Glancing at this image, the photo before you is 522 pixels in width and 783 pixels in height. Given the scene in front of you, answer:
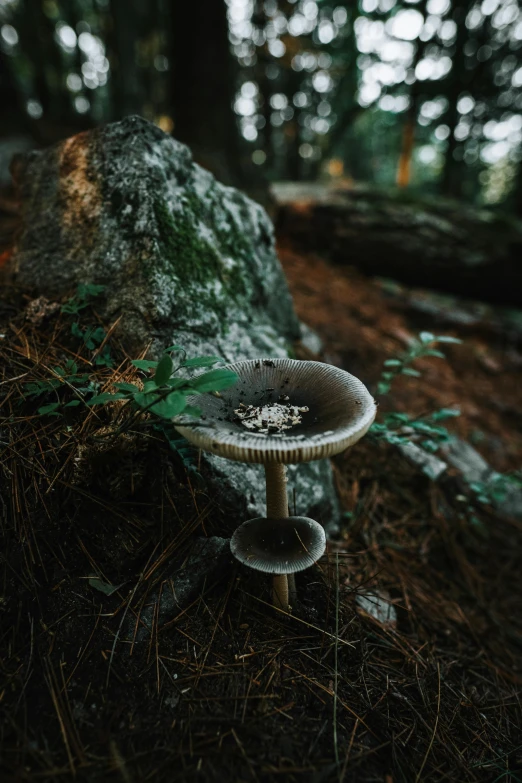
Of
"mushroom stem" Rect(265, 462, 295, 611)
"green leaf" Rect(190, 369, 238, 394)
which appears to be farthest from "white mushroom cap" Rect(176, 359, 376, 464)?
"mushroom stem" Rect(265, 462, 295, 611)

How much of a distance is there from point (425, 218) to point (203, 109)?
3872 millimetres

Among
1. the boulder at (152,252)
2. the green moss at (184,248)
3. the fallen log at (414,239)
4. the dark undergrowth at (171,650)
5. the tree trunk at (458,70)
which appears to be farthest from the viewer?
the tree trunk at (458,70)

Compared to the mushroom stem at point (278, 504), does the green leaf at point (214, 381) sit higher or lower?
higher

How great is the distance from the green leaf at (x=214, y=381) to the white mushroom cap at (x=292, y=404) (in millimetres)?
111

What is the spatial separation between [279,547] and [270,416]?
516 millimetres

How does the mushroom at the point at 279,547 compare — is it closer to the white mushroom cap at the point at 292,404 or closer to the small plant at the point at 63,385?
the white mushroom cap at the point at 292,404

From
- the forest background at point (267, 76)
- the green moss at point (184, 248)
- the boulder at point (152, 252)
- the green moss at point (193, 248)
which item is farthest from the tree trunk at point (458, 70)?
the green moss at point (184, 248)

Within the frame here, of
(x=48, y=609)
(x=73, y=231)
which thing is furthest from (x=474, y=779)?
(x=73, y=231)

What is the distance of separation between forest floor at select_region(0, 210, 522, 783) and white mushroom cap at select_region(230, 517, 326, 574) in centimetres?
26

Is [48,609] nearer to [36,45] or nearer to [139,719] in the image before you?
[139,719]

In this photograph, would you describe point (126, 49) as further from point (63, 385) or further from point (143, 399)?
point (143, 399)

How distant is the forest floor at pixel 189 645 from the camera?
1.23 metres

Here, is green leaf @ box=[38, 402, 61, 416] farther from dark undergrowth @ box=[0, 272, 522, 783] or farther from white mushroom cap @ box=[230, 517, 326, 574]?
white mushroom cap @ box=[230, 517, 326, 574]

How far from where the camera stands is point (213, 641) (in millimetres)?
1528
